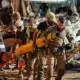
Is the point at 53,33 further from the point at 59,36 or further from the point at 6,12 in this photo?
the point at 6,12

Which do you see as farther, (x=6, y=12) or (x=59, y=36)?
(x=6, y=12)

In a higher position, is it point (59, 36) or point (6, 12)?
point (6, 12)

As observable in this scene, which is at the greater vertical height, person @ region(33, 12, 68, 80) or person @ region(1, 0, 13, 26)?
person @ region(1, 0, 13, 26)

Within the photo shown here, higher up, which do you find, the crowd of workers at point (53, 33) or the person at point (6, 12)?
the person at point (6, 12)

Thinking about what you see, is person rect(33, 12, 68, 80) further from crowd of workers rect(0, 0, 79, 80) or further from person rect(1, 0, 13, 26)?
person rect(1, 0, 13, 26)

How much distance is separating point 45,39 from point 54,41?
190mm

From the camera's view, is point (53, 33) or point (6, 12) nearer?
point (53, 33)

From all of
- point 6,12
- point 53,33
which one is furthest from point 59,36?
point 6,12

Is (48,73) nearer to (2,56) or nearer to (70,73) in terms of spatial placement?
(2,56)

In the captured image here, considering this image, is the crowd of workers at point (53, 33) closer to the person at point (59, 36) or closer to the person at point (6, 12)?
the person at point (59, 36)

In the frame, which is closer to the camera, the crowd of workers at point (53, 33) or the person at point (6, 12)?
the crowd of workers at point (53, 33)

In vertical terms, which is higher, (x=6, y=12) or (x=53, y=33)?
(x=6, y=12)

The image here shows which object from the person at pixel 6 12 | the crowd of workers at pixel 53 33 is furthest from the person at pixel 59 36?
the person at pixel 6 12

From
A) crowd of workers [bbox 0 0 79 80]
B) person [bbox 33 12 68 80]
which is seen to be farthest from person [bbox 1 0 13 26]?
person [bbox 33 12 68 80]
